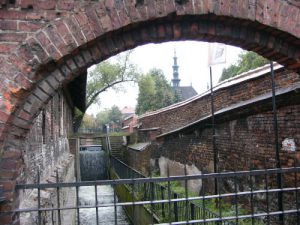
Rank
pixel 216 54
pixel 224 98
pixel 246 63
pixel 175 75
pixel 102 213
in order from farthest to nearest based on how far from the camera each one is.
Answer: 1. pixel 175 75
2. pixel 246 63
3. pixel 102 213
4. pixel 224 98
5. pixel 216 54

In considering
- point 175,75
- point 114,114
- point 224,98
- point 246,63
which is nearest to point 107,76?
point 246,63

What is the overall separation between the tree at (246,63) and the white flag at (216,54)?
20013mm

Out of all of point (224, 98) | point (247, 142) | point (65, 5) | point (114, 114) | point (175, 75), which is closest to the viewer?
point (65, 5)

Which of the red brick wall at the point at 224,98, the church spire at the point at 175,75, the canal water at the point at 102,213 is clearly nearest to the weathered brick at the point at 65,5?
the red brick wall at the point at 224,98

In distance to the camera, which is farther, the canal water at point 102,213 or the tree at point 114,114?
the tree at point 114,114

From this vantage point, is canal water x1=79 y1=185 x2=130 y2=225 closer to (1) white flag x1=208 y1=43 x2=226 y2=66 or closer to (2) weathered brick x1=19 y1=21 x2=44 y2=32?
(1) white flag x1=208 y1=43 x2=226 y2=66

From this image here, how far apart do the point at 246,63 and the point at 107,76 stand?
534 inches

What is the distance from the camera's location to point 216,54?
6.39 m

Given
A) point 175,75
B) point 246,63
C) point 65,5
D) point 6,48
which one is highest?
point 175,75

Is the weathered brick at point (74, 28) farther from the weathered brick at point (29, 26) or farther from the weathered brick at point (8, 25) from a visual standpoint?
the weathered brick at point (8, 25)

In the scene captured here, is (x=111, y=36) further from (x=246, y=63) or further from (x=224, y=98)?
(x=246, y=63)

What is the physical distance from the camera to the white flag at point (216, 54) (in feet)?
20.5

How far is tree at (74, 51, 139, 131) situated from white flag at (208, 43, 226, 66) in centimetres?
2588

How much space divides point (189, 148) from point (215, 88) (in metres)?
2.31
